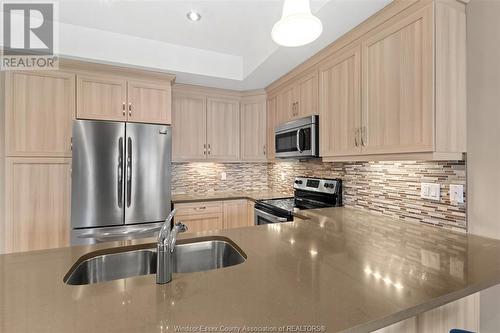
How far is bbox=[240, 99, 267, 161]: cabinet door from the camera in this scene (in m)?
3.53

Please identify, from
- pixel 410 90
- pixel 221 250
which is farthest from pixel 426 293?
pixel 410 90

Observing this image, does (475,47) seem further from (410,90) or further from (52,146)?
(52,146)

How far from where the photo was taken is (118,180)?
7.89 ft

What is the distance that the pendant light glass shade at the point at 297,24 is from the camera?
112cm

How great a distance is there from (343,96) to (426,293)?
1.68 metres

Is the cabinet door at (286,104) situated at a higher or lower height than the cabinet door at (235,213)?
higher

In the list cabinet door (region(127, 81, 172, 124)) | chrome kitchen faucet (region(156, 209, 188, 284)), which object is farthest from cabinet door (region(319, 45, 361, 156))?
cabinet door (region(127, 81, 172, 124))

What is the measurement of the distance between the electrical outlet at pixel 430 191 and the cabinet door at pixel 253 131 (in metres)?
2.07

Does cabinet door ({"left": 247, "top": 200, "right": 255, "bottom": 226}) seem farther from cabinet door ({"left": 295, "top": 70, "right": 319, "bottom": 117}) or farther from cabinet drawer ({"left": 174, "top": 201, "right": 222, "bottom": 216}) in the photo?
cabinet door ({"left": 295, "top": 70, "right": 319, "bottom": 117})

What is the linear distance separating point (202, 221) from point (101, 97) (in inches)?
68.3

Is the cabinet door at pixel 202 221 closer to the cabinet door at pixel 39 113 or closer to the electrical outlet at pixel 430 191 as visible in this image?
the cabinet door at pixel 39 113

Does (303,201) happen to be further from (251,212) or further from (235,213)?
(235,213)

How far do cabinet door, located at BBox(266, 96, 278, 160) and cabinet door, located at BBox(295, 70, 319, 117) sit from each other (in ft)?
1.84

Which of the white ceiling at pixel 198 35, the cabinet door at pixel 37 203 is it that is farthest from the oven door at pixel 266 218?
the cabinet door at pixel 37 203
